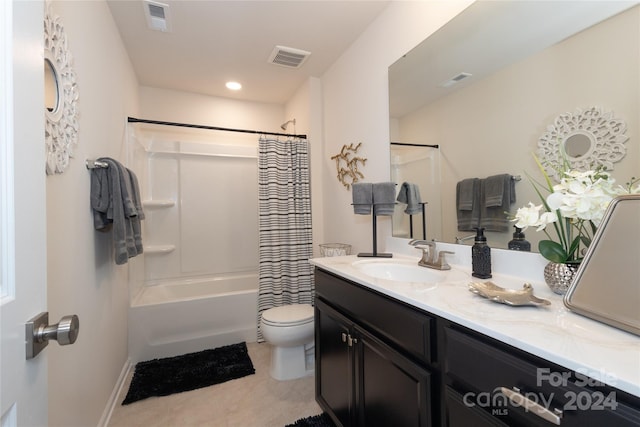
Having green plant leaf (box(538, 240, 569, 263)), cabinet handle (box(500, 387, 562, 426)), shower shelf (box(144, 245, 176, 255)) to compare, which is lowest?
cabinet handle (box(500, 387, 562, 426))

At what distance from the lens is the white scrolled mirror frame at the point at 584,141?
894mm

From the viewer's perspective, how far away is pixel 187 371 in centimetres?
206

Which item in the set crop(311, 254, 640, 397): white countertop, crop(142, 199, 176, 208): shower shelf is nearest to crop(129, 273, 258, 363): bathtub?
crop(142, 199, 176, 208): shower shelf

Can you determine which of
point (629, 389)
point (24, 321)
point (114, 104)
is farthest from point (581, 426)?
point (114, 104)

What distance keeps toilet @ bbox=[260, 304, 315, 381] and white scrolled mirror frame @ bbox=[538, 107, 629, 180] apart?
64.8 inches

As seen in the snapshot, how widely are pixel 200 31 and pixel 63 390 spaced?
7.39 ft

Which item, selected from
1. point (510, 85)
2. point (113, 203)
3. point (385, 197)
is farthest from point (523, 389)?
point (113, 203)

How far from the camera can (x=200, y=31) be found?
2.04 metres

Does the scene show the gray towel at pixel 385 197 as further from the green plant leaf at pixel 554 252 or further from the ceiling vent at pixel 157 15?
the ceiling vent at pixel 157 15

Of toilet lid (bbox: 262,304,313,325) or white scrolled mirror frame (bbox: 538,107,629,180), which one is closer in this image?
white scrolled mirror frame (bbox: 538,107,629,180)

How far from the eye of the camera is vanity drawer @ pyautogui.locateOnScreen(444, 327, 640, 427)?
49 cm

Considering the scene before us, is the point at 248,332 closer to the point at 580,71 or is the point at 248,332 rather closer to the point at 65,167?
the point at 65,167

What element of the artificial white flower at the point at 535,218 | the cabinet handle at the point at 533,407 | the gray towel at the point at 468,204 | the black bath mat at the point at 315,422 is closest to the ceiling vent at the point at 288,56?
the gray towel at the point at 468,204

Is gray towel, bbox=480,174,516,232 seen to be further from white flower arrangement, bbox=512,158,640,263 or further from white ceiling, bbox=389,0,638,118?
white ceiling, bbox=389,0,638,118
